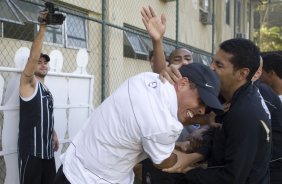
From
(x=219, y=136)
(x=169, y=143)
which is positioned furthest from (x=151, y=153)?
(x=219, y=136)

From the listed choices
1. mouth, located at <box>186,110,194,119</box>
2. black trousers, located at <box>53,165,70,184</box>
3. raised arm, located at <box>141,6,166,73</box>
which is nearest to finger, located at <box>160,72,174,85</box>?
mouth, located at <box>186,110,194,119</box>

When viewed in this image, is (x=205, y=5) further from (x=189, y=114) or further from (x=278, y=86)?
(x=189, y=114)

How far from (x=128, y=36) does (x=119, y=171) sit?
6109 mm

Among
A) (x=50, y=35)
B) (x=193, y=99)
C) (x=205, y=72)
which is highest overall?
(x=50, y=35)

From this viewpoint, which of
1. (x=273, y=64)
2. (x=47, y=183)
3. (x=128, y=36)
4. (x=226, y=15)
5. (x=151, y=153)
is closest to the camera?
(x=151, y=153)

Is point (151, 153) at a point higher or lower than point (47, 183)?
higher

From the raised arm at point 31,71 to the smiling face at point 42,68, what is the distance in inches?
9.7

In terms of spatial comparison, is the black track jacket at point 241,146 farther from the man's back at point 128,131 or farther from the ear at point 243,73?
the man's back at point 128,131

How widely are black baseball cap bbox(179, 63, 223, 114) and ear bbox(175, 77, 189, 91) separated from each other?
22 mm

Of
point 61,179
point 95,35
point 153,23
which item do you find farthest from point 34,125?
point 95,35

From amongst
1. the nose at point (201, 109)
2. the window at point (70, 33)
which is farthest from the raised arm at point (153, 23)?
the window at point (70, 33)

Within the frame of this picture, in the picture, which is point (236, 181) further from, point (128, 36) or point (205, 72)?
point (128, 36)

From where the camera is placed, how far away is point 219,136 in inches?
82.1

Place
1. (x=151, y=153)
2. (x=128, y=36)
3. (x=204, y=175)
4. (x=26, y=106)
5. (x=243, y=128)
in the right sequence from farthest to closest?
(x=128, y=36) → (x=26, y=106) → (x=204, y=175) → (x=243, y=128) → (x=151, y=153)
